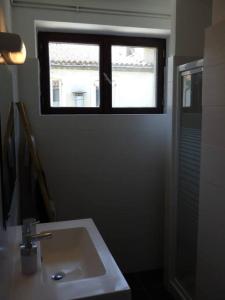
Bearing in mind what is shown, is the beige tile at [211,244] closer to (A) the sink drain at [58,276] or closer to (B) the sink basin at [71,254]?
(B) the sink basin at [71,254]

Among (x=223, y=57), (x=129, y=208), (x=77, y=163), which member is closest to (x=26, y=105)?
(x=77, y=163)

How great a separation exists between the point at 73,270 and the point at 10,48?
96 cm

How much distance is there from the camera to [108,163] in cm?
241

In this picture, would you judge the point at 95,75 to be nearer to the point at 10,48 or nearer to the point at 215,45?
the point at 215,45

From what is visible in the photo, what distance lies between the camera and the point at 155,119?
244 cm

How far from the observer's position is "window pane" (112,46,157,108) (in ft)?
8.11

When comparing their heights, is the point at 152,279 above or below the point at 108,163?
below

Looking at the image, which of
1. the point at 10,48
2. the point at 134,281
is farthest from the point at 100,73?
the point at 134,281

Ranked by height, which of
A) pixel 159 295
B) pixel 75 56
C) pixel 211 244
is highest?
pixel 75 56

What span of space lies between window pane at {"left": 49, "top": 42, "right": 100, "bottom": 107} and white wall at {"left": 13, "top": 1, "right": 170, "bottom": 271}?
0.62ft

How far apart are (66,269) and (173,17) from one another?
1784 mm

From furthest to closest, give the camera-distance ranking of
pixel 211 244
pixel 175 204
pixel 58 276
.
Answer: pixel 175 204, pixel 211 244, pixel 58 276

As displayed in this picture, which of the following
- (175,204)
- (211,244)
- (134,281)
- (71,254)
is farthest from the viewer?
(134,281)

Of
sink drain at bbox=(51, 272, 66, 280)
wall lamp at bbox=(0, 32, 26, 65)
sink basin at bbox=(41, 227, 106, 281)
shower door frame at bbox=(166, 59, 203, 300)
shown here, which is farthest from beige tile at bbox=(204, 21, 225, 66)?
sink drain at bbox=(51, 272, 66, 280)
